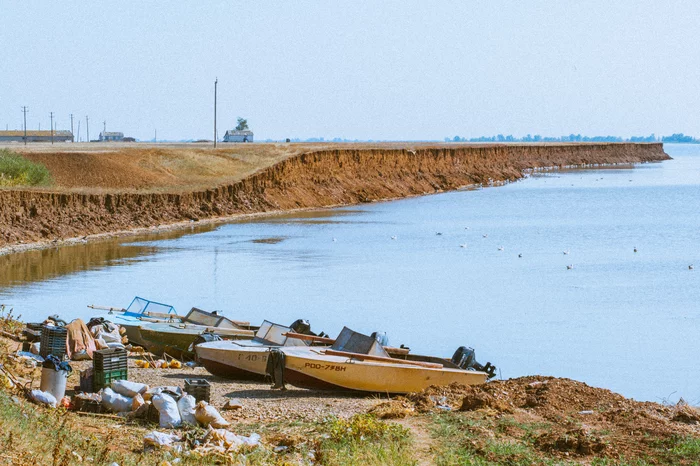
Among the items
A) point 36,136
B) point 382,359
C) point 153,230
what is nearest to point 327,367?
point 382,359

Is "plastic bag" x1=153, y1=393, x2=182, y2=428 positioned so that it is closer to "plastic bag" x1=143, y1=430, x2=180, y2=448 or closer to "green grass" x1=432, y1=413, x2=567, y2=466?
"plastic bag" x1=143, y1=430, x2=180, y2=448

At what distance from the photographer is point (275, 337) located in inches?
815

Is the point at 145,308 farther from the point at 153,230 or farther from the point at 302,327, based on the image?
the point at 153,230

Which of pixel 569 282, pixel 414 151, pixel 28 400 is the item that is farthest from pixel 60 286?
pixel 414 151

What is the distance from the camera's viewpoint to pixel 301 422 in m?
15.0

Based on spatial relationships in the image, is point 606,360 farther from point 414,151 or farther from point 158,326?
point 414,151

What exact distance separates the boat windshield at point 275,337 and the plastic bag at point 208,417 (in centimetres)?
596

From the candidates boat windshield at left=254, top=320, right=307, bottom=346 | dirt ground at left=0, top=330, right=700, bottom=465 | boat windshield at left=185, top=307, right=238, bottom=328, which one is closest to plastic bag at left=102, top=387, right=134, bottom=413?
dirt ground at left=0, top=330, right=700, bottom=465

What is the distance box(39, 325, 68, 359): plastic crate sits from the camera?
19312 millimetres

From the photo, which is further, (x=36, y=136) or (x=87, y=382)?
(x=36, y=136)

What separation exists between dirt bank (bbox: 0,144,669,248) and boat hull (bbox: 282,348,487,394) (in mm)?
29360

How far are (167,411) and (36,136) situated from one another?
157 meters

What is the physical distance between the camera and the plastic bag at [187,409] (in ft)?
46.9

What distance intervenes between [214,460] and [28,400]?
3.99 m
